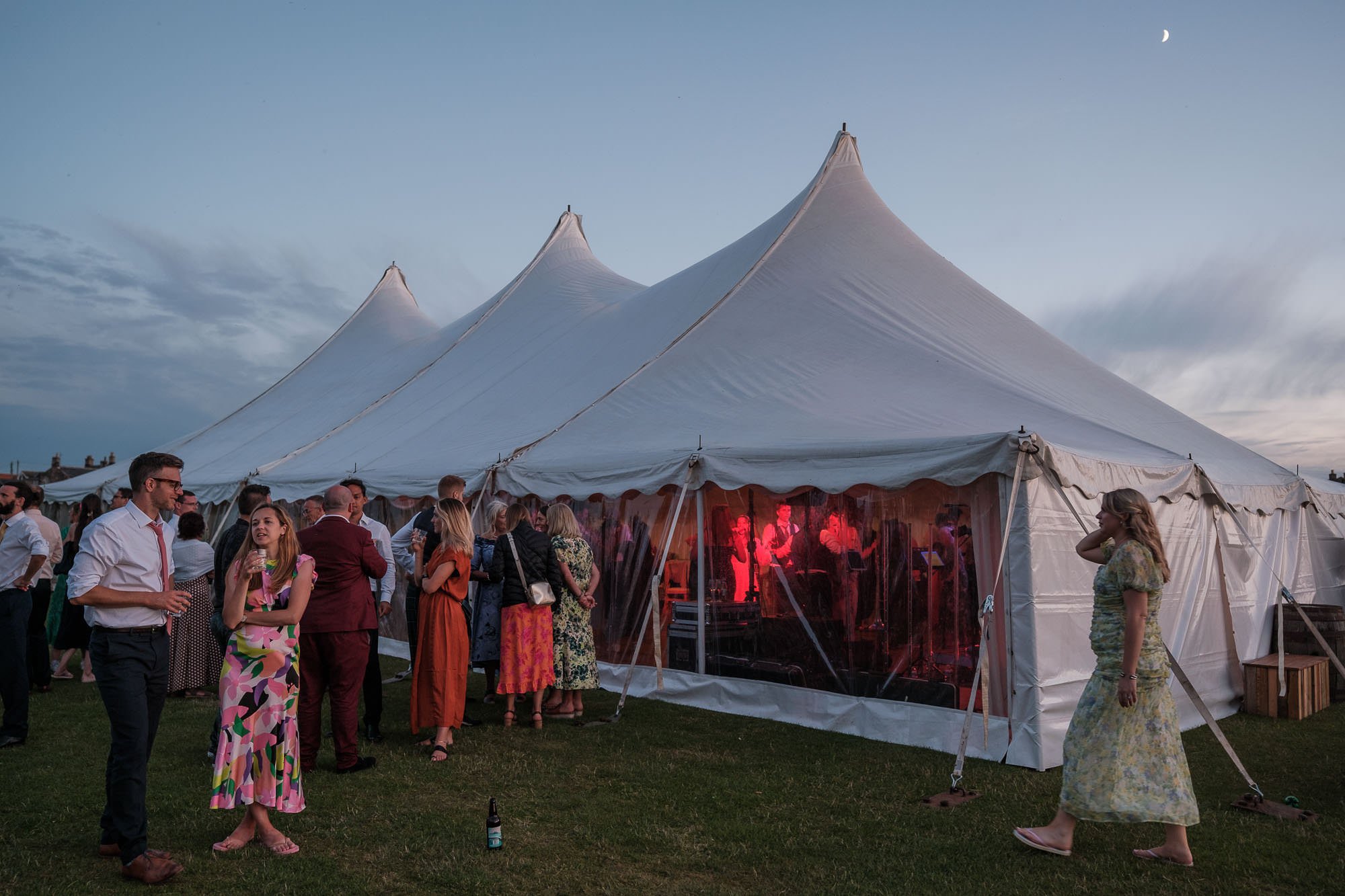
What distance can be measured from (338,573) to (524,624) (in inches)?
71.4

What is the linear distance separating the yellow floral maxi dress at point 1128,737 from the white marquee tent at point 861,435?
1.51 m

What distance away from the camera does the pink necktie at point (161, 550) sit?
3801 mm

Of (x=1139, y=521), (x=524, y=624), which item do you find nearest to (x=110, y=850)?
(x=524, y=624)

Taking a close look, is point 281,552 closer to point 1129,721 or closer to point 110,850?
point 110,850

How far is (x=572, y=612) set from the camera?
23.5ft

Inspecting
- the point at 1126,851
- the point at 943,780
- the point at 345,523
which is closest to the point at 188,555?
the point at 345,523

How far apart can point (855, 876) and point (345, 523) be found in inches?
128

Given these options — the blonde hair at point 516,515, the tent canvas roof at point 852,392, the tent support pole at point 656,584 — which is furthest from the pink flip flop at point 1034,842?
the blonde hair at point 516,515

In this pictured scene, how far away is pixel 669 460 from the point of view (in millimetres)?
7430

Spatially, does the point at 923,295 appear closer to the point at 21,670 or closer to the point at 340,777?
the point at 340,777

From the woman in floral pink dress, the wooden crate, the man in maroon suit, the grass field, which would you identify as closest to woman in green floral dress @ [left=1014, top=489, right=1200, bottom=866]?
the grass field

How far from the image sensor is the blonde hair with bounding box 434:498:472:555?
5949 mm

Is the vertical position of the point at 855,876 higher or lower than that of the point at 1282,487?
lower

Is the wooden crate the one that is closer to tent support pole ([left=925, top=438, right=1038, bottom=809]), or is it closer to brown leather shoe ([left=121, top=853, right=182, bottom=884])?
tent support pole ([left=925, top=438, right=1038, bottom=809])
